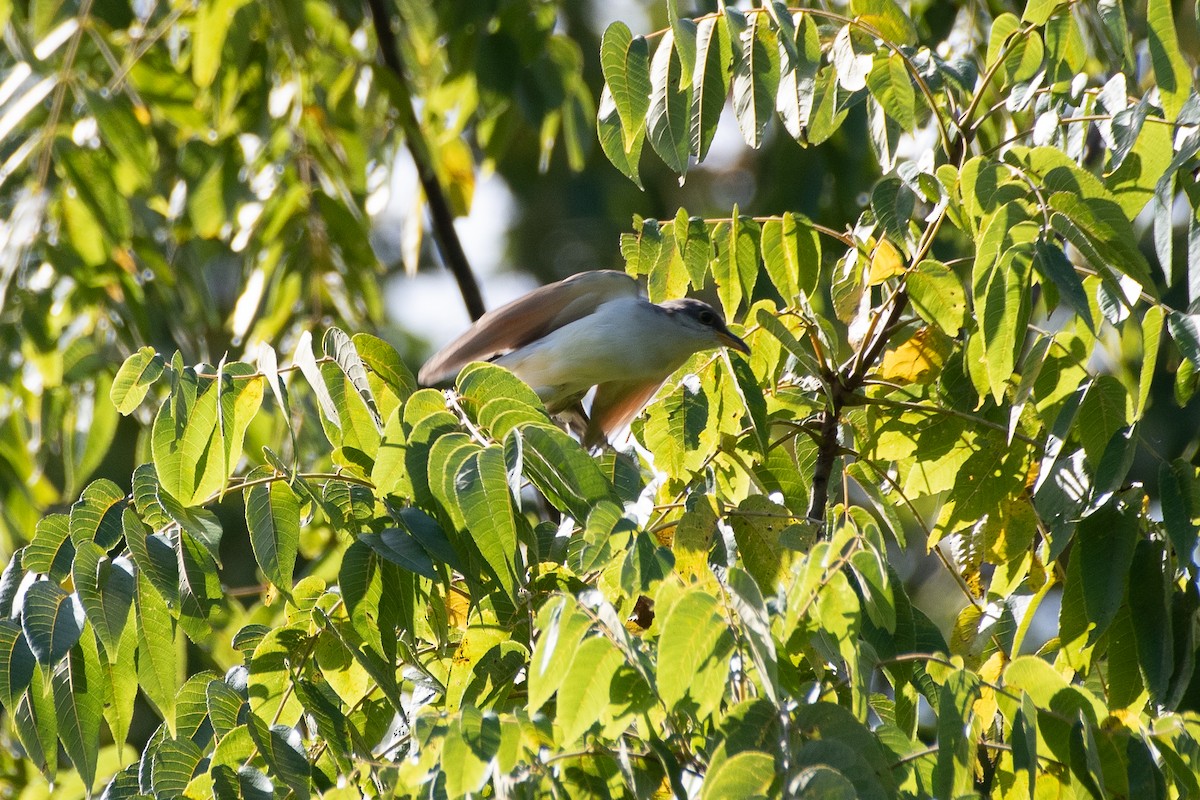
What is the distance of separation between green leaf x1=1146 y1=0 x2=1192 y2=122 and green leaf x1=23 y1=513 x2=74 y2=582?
2259 mm

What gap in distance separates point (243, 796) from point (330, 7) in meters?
5.28

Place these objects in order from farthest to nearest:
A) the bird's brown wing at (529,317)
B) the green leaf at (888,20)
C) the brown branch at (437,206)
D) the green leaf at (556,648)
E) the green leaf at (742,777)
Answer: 1. the brown branch at (437,206)
2. the bird's brown wing at (529,317)
3. the green leaf at (888,20)
4. the green leaf at (556,648)
5. the green leaf at (742,777)

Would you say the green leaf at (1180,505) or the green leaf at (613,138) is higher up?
the green leaf at (613,138)

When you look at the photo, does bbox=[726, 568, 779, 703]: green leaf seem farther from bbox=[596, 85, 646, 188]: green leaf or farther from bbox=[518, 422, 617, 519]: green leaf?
bbox=[596, 85, 646, 188]: green leaf

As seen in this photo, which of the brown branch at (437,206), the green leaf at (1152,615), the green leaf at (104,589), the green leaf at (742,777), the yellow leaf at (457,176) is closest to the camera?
the green leaf at (742,777)

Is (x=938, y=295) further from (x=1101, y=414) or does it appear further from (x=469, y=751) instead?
(x=469, y=751)

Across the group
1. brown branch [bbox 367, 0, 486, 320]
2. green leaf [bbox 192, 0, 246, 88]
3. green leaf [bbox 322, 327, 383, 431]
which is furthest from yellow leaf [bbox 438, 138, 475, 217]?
green leaf [bbox 322, 327, 383, 431]

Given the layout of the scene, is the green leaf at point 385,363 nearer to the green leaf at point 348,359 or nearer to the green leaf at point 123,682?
the green leaf at point 348,359

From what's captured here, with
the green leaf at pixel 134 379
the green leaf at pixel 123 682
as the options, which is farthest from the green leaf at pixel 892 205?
the green leaf at pixel 123 682

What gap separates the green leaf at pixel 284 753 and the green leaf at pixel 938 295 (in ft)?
4.91

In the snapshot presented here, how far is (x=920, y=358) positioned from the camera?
3.11 meters

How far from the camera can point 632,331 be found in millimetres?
5023

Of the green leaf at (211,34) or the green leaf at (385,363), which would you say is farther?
the green leaf at (211,34)

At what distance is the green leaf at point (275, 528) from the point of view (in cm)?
232
